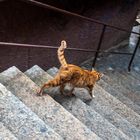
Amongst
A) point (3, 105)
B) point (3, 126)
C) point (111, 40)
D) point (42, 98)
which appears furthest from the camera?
point (111, 40)

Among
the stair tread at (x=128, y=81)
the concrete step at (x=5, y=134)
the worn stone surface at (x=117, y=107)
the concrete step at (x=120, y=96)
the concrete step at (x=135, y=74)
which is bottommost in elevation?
the concrete step at (x=135, y=74)

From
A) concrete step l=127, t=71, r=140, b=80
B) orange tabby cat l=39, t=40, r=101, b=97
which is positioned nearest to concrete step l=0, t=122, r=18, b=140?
orange tabby cat l=39, t=40, r=101, b=97

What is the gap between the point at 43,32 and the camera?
464 cm

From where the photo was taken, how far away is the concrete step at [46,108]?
3225mm

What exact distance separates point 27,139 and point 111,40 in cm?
401

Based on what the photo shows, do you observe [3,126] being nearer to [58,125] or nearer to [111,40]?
[58,125]

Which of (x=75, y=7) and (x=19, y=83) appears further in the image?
(x=75, y=7)

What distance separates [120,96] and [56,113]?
72.3 inches

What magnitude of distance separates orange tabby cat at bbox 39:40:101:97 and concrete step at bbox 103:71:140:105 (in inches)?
55.2

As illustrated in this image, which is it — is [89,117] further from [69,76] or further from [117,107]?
[117,107]

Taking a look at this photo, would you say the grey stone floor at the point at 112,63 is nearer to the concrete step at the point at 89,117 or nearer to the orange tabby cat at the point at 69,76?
the orange tabby cat at the point at 69,76

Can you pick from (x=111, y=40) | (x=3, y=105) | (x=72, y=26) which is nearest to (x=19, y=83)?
(x=3, y=105)

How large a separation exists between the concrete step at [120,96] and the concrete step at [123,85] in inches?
9.5

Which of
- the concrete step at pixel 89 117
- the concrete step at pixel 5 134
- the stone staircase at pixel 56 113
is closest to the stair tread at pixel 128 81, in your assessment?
the stone staircase at pixel 56 113
